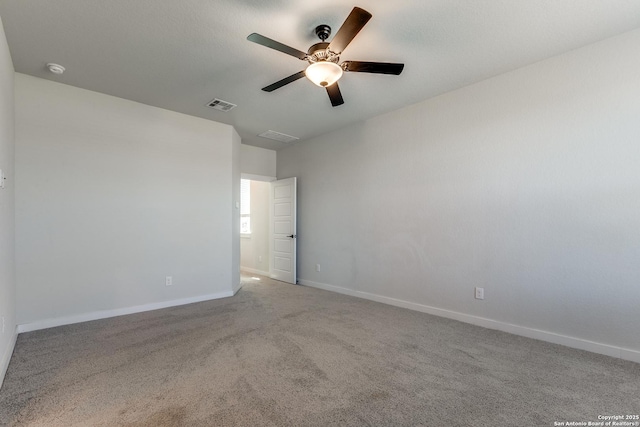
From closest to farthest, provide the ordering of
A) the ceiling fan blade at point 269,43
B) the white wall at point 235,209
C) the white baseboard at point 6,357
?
the ceiling fan blade at point 269,43 < the white baseboard at point 6,357 < the white wall at point 235,209

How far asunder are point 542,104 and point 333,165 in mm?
2931

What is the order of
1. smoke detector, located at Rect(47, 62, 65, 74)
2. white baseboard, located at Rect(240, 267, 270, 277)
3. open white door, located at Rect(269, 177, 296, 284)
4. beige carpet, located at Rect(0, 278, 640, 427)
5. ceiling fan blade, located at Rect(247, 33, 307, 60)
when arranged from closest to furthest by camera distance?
1. beige carpet, located at Rect(0, 278, 640, 427)
2. ceiling fan blade, located at Rect(247, 33, 307, 60)
3. smoke detector, located at Rect(47, 62, 65, 74)
4. open white door, located at Rect(269, 177, 296, 284)
5. white baseboard, located at Rect(240, 267, 270, 277)

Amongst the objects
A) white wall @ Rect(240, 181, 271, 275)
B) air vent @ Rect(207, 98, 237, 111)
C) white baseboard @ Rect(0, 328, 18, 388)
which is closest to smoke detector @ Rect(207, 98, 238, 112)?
air vent @ Rect(207, 98, 237, 111)

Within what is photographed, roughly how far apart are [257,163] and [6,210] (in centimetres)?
382

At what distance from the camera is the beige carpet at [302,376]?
5.71ft

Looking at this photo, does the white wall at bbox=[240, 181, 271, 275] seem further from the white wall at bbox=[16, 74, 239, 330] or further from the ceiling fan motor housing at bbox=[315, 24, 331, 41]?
the ceiling fan motor housing at bbox=[315, 24, 331, 41]

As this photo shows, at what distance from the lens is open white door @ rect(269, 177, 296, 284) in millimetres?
5617

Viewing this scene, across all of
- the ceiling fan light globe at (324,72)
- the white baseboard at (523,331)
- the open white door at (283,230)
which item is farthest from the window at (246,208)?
the ceiling fan light globe at (324,72)

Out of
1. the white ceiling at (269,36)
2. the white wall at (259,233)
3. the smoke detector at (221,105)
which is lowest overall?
the white wall at (259,233)

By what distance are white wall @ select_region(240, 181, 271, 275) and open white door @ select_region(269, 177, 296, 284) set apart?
0.39 metres

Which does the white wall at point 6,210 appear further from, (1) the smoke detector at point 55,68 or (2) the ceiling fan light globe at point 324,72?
(2) the ceiling fan light globe at point 324,72

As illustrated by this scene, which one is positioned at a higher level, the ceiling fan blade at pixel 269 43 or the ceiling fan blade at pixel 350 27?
the ceiling fan blade at pixel 350 27

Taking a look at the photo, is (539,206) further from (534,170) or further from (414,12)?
(414,12)

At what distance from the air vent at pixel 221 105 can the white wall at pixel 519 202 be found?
1.95 metres
